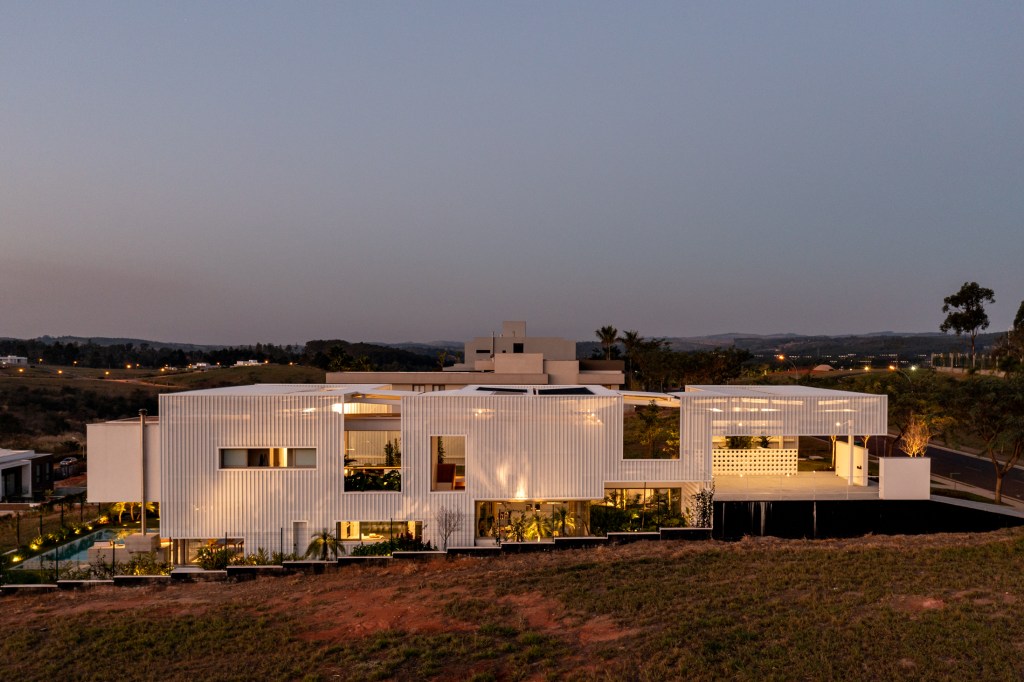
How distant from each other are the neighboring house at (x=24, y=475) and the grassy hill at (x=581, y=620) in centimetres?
2311

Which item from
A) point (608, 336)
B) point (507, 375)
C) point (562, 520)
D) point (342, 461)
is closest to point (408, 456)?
point (342, 461)

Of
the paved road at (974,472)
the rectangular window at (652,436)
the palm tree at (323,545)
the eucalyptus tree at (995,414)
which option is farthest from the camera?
the paved road at (974,472)

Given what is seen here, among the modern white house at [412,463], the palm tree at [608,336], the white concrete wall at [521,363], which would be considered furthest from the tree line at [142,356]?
the modern white house at [412,463]

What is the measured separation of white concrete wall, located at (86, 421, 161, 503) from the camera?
16.2 metres

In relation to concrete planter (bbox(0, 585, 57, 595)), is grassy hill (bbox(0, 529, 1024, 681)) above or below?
above

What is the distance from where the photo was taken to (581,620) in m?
10.7

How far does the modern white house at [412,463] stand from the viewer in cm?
1593

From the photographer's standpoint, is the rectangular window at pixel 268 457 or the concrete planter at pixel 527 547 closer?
the concrete planter at pixel 527 547

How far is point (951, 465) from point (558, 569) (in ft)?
99.8

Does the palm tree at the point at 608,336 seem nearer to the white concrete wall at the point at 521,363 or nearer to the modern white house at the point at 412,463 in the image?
the white concrete wall at the point at 521,363

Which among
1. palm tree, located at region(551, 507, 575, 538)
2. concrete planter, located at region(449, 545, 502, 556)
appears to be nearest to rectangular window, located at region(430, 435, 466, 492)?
concrete planter, located at region(449, 545, 502, 556)

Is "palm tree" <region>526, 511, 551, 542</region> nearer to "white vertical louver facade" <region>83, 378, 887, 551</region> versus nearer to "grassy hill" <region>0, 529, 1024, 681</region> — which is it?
"white vertical louver facade" <region>83, 378, 887, 551</region>

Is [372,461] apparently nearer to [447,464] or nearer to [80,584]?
[447,464]

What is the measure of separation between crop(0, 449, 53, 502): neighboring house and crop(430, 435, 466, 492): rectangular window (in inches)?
1066
